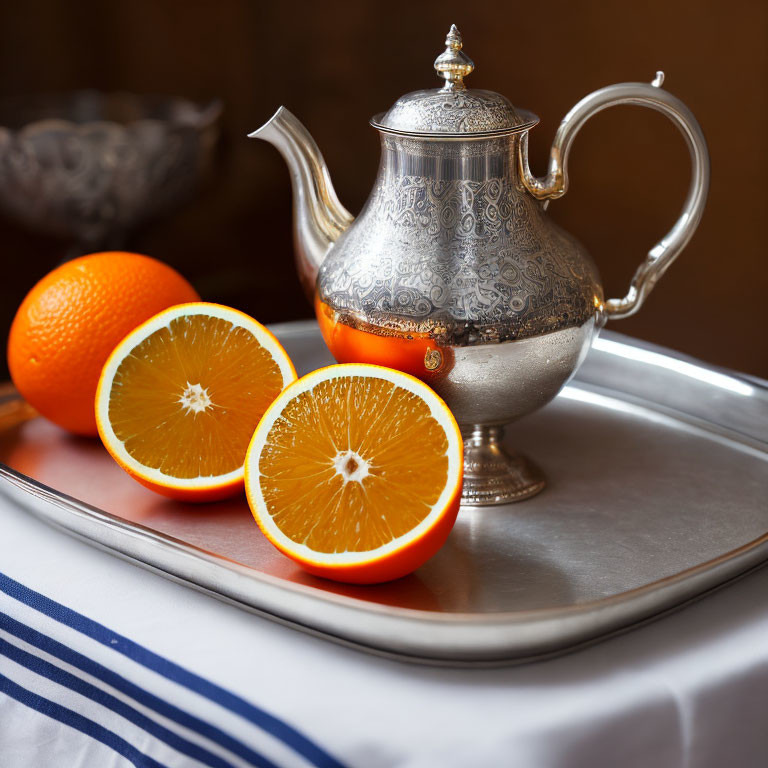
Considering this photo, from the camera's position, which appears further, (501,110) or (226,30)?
(226,30)

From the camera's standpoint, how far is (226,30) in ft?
5.40

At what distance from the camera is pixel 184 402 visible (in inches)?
22.9

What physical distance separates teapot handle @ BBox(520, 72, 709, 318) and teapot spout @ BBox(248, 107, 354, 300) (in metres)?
0.13

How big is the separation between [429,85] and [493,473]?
3.15ft

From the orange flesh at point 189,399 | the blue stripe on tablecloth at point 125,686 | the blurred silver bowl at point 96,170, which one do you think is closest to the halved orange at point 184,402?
the orange flesh at point 189,399

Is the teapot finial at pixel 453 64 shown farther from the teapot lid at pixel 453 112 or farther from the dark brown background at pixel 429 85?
the dark brown background at pixel 429 85

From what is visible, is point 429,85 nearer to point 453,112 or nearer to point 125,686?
point 453,112

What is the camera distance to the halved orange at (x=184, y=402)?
576 millimetres

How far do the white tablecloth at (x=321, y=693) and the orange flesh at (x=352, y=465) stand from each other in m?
0.06

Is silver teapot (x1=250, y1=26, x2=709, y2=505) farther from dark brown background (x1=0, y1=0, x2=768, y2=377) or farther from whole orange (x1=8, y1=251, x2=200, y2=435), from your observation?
dark brown background (x1=0, y1=0, x2=768, y2=377)

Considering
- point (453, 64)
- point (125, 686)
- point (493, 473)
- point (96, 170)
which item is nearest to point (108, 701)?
point (125, 686)

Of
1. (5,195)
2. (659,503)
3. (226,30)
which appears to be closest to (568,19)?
(226,30)

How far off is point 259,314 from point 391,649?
46.0 inches

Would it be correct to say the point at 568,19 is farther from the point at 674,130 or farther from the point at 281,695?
the point at 281,695
